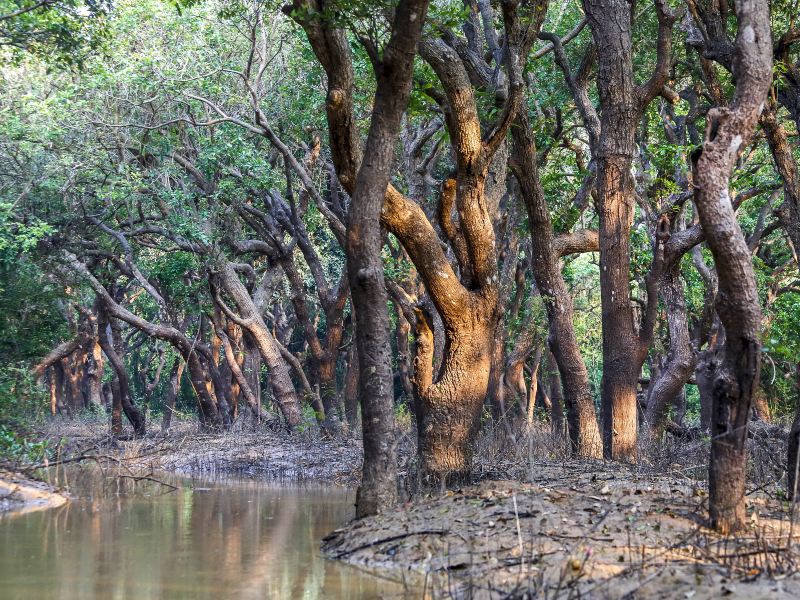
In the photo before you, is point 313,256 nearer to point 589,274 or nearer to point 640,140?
point 640,140

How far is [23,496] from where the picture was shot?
1244cm

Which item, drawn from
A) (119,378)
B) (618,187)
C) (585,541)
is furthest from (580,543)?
(119,378)

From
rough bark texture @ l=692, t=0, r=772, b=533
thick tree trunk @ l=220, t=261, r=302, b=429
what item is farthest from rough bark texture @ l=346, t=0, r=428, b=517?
thick tree trunk @ l=220, t=261, r=302, b=429

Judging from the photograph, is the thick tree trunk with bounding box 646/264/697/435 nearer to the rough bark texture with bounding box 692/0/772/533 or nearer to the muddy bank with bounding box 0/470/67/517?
the rough bark texture with bounding box 692/0/772/533

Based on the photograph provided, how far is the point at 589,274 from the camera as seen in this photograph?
30438mm

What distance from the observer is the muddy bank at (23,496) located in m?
12.0

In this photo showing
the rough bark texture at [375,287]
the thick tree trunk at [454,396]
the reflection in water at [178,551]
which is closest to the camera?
the reflection in water at [178,551]

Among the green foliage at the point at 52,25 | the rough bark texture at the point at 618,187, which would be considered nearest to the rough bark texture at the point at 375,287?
the rough bark texture at the point at 618,187

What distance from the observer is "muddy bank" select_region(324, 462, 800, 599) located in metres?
5.83

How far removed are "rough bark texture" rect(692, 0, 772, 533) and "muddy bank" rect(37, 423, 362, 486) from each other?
961 centimetres

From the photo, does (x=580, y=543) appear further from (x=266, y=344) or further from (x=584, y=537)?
(x=266, y=344)

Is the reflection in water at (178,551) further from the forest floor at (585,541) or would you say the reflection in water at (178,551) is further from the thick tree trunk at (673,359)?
the thick tree trunk at (673,359)

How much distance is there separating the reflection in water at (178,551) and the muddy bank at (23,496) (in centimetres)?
39

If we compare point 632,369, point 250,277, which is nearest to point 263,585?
point 632,369
